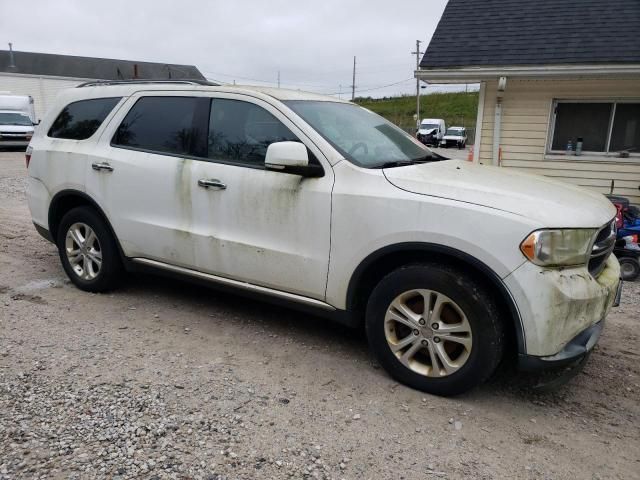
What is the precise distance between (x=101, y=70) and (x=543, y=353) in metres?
58.8

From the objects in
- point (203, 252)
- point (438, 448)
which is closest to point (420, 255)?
point (438, 448)

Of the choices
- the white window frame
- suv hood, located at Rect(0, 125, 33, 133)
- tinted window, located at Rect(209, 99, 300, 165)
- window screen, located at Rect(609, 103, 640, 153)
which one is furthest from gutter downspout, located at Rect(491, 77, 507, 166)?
suv hood, located at Rect(0, 125, 33, 133)

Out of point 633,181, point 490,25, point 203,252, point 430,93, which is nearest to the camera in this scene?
point 203,252

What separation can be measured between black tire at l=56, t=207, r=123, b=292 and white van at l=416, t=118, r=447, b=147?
37468 millimetres

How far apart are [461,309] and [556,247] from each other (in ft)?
1.97

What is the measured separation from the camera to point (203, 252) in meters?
3.88

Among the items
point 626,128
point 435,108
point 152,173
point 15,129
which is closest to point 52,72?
point 15,129

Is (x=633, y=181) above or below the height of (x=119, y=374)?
above

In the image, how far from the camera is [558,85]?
8836 millimetres

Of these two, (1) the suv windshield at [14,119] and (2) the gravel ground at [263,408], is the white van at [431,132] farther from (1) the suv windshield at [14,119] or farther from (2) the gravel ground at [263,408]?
(2) the gravel ground at [263,408]

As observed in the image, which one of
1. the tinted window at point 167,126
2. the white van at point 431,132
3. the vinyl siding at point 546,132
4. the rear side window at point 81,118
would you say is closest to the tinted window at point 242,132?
the tinted window at point 167,126

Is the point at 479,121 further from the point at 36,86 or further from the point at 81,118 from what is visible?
the point at 36,86

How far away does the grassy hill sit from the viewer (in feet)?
193

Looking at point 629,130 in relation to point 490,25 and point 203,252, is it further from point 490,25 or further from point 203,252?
point 203,252
